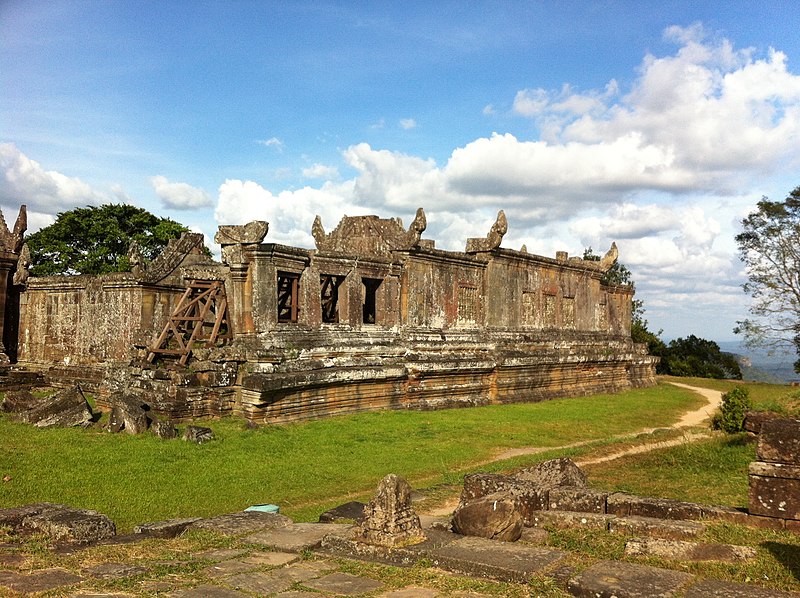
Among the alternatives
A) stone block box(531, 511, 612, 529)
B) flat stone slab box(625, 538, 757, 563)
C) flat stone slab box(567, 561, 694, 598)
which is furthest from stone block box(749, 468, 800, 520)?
flat stone slab box(567, 561, 694, 598)

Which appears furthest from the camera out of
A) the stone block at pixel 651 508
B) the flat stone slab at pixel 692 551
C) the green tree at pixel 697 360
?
the green tree at pixel 697 360

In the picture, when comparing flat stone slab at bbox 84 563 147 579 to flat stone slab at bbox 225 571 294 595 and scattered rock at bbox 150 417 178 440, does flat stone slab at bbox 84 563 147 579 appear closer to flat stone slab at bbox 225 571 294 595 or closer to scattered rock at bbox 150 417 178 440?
flat stone slab at bbox 225 571 294 595

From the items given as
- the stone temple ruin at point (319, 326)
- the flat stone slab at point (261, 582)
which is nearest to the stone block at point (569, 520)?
the flat stone slab at point (261, 582)

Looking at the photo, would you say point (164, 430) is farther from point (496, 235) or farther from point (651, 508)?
point (496, 235)

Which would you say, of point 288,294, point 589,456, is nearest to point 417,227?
point 288,294

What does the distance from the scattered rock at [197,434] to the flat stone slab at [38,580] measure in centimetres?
641

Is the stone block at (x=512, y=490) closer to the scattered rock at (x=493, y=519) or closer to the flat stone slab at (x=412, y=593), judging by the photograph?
the scattered rock at (x=493, y=519)

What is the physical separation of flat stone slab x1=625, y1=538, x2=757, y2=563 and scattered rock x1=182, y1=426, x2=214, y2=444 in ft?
25.8

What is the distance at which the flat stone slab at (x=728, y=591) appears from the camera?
4.54 metres

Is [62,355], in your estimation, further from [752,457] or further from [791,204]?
[791,204]

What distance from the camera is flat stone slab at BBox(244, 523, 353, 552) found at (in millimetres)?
5824

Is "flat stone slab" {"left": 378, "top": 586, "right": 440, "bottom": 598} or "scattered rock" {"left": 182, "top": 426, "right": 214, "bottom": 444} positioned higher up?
"scattered rock" {"left": 182, "top": 426, "right": 214, "bottom": 444}

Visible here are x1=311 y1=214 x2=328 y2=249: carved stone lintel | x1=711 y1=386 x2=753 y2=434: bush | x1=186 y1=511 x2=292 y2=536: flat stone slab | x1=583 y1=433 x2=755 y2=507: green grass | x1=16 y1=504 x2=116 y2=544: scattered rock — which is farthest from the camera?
x1=311 y1=214 x2=328 y2=249: carved stone lintel

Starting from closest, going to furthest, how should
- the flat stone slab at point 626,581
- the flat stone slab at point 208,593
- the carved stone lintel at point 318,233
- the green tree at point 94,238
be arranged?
the flat stone slab at point 626,581 → the flat stone slab at point 208,593 → the carved stone lintel at point 318,233 → the green tree at point 94,238
